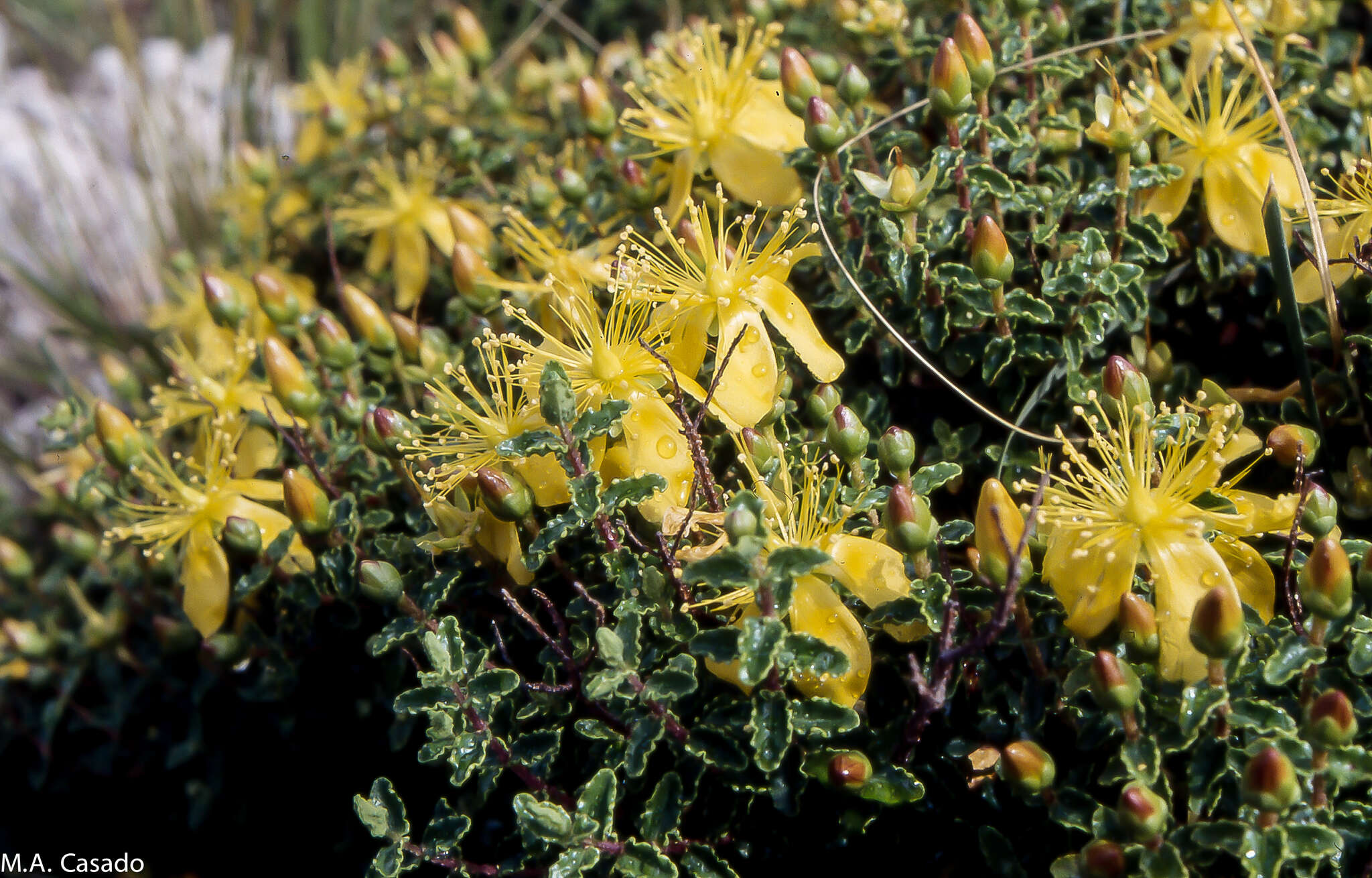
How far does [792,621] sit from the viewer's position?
1123 mm

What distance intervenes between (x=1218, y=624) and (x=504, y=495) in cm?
74

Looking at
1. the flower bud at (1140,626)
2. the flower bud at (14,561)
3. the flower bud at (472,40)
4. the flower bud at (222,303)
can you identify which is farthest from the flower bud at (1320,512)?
the flower bud at (14,561)

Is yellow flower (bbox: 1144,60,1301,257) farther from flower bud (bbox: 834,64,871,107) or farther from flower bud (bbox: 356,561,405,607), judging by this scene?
flower bud (bbox: 356,561,405,607)

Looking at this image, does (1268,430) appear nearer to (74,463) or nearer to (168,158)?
(74,463)

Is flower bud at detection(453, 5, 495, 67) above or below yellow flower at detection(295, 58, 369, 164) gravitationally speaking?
above

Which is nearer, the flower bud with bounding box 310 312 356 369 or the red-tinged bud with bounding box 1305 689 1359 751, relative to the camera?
the red-tinged bud with bounding box 1305 689 1359 751

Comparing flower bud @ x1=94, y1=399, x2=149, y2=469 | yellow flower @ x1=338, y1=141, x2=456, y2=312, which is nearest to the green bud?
flower bud @ x1=94, y1=399, x2=149, y2=469

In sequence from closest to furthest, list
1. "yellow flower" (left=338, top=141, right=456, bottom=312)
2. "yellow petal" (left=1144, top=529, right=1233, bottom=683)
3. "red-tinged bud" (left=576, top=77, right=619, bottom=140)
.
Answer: "yellow petal" (left=1144, top=529, right=1233, bottom=683) < "red-tinged bud" (left=576, top=77, right=619, bottom=140) < "yellow flower" (left=338, top=141, right=456, bottom=312)

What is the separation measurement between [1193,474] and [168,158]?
9.92 feet

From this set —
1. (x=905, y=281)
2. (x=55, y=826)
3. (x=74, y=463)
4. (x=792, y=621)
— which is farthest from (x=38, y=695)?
(x=905, y=281)

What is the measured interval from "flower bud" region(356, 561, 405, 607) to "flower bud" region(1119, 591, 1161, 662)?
32.4 inches

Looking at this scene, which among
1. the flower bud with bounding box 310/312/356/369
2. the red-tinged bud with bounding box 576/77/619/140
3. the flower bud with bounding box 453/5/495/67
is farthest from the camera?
the flower bud with bounding box 453/5/495/67

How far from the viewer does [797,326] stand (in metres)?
1.30

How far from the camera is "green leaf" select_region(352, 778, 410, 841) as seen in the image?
1092 mm
